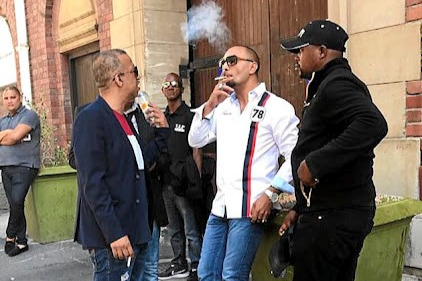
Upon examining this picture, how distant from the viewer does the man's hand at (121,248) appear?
8.22 ft

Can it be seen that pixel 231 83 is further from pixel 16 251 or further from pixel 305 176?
pixel 16 251

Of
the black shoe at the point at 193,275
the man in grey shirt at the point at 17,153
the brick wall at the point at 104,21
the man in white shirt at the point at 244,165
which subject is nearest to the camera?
the man in white shirt at the point at 244,165

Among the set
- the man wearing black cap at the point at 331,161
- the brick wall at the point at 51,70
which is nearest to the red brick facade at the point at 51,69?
the brick wall at the point at 51,70

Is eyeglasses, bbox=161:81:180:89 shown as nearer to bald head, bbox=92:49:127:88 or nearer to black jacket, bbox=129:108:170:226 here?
black jacket, bbox=129:108:170:226

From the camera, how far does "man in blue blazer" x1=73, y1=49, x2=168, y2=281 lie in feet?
8.24

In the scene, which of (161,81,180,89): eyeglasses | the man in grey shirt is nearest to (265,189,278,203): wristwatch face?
(161,81,180,89): eyeglasses

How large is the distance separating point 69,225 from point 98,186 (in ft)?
13.0

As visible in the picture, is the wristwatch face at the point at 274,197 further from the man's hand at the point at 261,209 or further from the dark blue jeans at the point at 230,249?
the dark blue jeans at the point at 230,249

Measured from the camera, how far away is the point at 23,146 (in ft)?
17.9

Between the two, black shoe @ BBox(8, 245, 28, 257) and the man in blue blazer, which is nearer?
the man in blue blazer

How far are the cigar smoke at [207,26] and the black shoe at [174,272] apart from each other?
2604mm

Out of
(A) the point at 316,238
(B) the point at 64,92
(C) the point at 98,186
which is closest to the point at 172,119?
(C) the point at 98,186

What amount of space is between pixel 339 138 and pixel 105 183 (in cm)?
122

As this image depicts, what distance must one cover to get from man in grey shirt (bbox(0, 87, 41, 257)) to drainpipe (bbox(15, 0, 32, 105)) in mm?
3833
